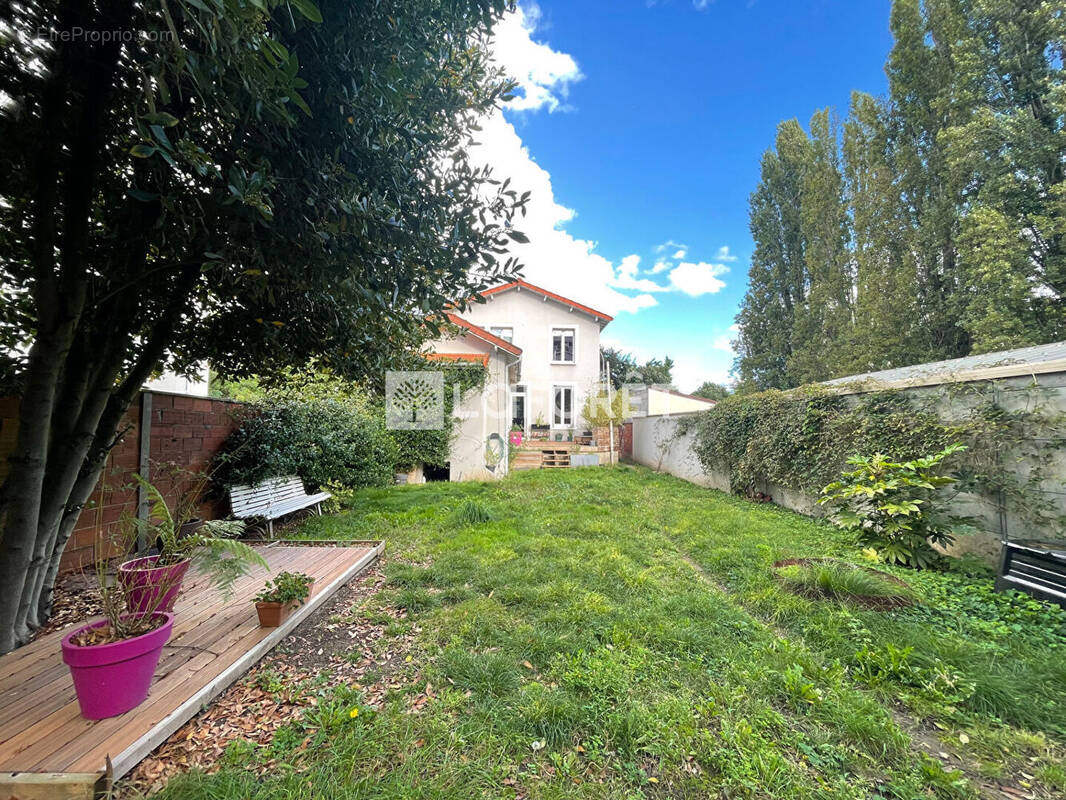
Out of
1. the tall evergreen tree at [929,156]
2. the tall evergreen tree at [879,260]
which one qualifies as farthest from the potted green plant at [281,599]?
the tall evergreen tree at [879,260]

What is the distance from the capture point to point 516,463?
13.2 m

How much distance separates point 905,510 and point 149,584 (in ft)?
20.5

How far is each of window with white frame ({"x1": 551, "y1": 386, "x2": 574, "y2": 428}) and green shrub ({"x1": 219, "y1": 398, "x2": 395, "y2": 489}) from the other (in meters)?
8.63

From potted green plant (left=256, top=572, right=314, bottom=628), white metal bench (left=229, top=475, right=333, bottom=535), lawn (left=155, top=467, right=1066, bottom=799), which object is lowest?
lawn (left=155, top=467, right=1066, bottom=799)

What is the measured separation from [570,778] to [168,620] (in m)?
2.32

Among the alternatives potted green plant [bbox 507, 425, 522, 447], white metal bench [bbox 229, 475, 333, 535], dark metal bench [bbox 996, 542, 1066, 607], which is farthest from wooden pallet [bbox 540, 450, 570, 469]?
dark metal bench [bbox 996, 542, 1066, 607]

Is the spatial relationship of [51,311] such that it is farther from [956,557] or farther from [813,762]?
[956,557]

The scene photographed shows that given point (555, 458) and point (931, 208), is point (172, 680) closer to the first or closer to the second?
point (555, 458)

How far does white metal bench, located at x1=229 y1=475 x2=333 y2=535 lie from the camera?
495 cm

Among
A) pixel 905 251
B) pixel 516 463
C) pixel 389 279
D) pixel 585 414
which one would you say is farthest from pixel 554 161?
pixel 905 251

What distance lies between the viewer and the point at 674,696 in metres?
2.22

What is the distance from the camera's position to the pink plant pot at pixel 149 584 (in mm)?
2078

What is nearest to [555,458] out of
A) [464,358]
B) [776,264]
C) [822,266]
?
[464,358]

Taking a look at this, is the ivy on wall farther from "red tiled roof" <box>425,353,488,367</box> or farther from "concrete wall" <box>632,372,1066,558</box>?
"red tiled roof" <box>425,353,488,367</box>
